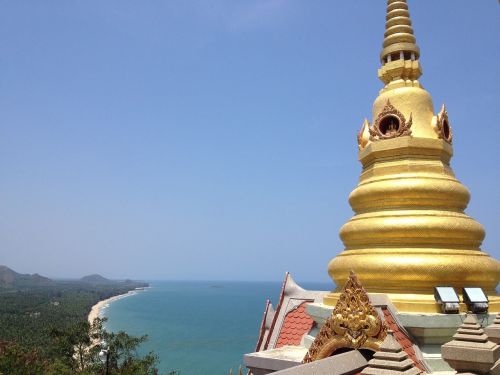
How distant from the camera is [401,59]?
15820mm

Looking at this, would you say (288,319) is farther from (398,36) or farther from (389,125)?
(398,36)

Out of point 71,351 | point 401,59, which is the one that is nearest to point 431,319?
point 401,59

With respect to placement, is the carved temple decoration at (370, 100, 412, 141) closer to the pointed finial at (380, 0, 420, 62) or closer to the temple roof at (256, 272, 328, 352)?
the pointed finial at (380, 0, 420, 62)

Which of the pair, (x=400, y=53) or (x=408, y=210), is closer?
(x=408, y=210)

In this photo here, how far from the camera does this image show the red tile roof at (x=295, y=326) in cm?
1510

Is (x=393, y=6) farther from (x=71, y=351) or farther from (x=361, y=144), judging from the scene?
(x=71, y=351)

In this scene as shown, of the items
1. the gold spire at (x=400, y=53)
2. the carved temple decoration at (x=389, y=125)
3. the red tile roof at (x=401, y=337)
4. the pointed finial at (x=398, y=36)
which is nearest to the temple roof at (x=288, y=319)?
the red tile roof at (x=401, y=337)

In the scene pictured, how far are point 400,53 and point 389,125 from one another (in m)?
2.96

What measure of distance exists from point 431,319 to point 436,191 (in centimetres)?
388

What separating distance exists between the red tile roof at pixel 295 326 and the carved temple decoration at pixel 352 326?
16.2 ft

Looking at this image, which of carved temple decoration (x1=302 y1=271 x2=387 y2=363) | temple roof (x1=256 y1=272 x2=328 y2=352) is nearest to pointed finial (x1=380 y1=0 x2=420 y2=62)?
temple roof (x1=256 y1=272 x2=328 y2=352)

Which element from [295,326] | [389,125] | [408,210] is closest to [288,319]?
[295,326]

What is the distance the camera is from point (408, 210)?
13125 millimetres

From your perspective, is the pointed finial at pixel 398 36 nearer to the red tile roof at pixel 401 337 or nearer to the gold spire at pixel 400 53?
the gold spire at pixel 400 53
